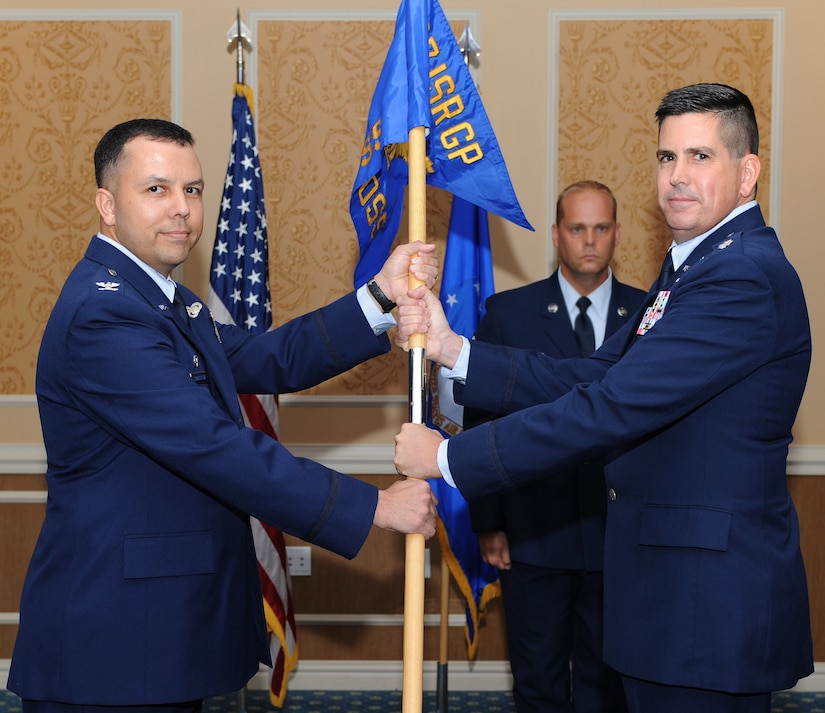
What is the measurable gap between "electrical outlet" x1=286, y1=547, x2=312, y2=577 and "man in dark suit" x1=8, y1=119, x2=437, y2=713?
1987 mm

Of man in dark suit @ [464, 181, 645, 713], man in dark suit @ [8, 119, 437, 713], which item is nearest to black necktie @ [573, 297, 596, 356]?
man in dark suit @ [464, 181, 645, 713]

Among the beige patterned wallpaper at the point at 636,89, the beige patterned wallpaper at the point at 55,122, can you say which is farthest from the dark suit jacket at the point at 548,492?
the beige patterned wallpaper at the point at 55,122

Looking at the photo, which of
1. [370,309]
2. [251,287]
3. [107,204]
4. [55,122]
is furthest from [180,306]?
[55,122]

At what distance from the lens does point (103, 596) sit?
2025 mm

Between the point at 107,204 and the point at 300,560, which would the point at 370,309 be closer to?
the point at 107,204

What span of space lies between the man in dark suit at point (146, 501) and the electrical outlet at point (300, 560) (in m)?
1.99

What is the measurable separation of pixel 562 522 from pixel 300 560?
1.36m

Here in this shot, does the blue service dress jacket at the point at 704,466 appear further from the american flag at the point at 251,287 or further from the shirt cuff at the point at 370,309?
the american flag at the point at 251,287

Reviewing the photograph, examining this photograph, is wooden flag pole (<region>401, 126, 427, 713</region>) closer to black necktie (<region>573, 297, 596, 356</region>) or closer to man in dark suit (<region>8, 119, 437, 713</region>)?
man in dark suit (<region>8, 119, 437, 713</region>)

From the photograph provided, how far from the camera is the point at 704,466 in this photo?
2086mm

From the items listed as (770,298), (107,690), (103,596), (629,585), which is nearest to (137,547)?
(103,596)

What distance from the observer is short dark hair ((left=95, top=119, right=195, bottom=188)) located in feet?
7.51

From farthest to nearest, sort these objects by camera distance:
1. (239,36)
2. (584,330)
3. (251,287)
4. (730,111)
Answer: (239,36) → (251,287) → (584,330) → (730,111)

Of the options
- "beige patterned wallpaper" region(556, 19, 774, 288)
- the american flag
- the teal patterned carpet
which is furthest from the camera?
"beige patterned wallpaper" region(556, 19, 774, 288)
